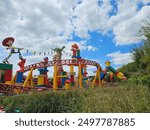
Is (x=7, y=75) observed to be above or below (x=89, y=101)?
above

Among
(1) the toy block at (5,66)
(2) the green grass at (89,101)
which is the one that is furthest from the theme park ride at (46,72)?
(2) the green grass at (89,101)

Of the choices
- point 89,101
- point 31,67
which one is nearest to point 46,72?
point 31,67

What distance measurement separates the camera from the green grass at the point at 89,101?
5.54 m

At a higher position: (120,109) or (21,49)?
(21,49)

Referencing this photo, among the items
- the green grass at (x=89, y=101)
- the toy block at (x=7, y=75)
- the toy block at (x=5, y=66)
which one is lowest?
the green grass at (x=89, y=101)

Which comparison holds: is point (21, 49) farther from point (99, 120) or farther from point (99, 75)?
point (99, 120)

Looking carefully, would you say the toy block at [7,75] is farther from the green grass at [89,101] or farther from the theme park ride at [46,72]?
the green grass at [89,101]

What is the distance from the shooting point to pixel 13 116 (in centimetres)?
541

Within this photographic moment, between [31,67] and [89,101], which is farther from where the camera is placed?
[31,67]

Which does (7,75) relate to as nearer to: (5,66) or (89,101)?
(5,66)

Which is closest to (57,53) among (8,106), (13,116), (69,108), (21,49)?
(21,49)

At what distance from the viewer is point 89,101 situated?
6883 millimetres

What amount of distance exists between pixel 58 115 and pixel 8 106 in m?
4.86

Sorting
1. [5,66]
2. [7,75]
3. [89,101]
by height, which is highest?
[5,66]
